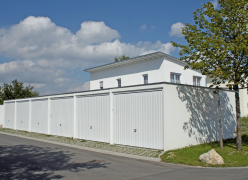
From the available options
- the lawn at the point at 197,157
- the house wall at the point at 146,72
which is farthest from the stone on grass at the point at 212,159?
the house wall at the point at 146,72

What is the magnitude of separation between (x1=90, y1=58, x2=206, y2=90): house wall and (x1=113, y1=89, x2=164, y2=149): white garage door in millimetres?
7827

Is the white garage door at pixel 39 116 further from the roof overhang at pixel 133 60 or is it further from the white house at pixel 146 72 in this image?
the roof overhang at pixel 133 60

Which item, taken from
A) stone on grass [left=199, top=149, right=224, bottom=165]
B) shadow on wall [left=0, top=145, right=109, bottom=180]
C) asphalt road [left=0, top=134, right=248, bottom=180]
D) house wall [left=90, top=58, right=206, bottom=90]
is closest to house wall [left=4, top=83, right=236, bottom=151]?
stone on grass [left=199, top=149, right=224, bottom=165]

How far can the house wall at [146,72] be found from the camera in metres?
20.5

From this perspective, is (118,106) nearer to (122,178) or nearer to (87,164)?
(87,164)

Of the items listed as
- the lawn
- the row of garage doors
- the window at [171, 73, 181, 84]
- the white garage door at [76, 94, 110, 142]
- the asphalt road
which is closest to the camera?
the asphalt road

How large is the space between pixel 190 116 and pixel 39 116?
14638mm

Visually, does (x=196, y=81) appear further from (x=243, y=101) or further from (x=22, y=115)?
(x=22, y=115)

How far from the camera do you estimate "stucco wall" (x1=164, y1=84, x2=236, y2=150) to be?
37.3 feet

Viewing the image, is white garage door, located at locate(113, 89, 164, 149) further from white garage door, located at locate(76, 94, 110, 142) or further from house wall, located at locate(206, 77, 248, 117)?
house wall, located at locate(206, 77, 248, 117)

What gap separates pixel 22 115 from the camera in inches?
955

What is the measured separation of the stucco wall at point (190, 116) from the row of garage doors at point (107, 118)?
1.63ft

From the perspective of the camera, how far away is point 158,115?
37.4 feet

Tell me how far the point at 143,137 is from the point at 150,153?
1.38 metres
